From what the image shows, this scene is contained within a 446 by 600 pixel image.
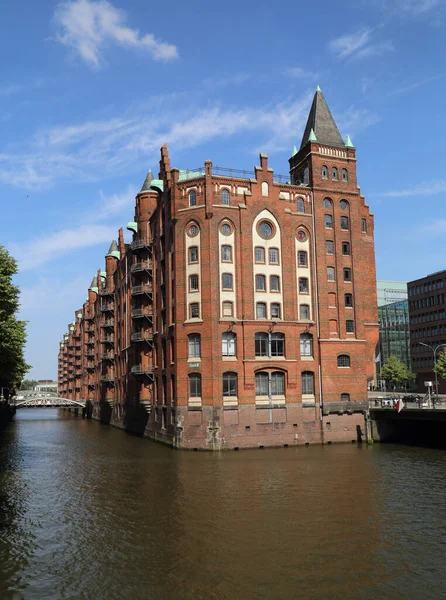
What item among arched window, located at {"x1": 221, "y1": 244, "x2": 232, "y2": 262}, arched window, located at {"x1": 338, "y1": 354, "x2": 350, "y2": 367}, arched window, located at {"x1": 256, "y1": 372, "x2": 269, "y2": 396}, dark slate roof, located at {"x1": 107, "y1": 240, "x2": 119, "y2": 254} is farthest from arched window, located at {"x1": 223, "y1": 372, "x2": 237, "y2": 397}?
dark slate roof, located at {"x1": 107, "y1": 240, "x2": 119, "y2": 254}

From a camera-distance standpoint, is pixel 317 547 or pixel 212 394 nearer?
pixel 317 547

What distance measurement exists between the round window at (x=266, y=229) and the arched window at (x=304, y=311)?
7.91m

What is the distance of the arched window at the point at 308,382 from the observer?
55094mm

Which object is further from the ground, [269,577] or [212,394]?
[212,394]

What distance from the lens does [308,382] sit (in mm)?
55375

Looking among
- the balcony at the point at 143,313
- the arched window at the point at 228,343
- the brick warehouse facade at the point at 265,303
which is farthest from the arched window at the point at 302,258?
the balcony at the point at 143,313

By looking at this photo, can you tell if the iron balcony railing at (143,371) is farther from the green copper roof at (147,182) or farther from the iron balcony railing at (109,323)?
the iron balcony railing at (109,323)

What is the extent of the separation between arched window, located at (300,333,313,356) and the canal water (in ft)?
38.5

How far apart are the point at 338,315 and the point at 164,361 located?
61.6ft

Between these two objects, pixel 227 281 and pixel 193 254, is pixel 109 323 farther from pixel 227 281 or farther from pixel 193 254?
pixel 227 281

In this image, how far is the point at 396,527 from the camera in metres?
26.4

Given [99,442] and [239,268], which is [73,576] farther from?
[99,442]

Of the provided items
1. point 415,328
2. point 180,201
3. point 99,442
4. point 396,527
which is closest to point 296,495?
point 396,527

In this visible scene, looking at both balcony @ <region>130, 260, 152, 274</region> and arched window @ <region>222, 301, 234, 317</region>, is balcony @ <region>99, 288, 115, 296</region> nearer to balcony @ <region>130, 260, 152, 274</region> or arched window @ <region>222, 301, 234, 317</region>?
balcony @ <region>130, 260, 152, 274</region>
